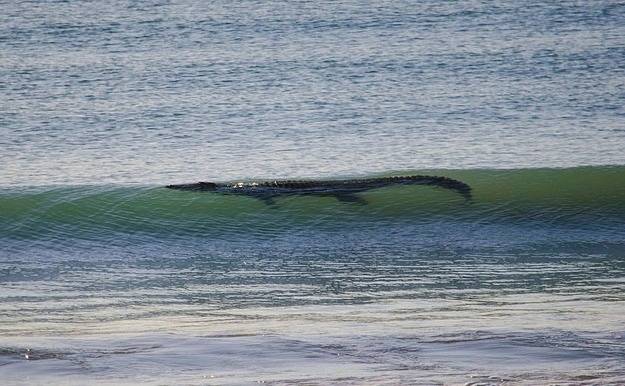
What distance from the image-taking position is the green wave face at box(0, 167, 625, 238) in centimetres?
1095

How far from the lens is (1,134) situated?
13445mm

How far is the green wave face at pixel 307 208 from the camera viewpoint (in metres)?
11.0

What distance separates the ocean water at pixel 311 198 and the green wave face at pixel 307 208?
30mm

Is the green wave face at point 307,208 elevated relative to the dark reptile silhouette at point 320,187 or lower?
lower

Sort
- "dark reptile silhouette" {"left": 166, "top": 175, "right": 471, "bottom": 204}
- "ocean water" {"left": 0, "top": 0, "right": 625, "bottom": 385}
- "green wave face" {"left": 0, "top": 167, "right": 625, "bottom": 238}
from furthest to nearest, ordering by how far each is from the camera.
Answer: "dark reptile silhouette" {"left": 166, "top": 175, "right": 471, "bottom": 204} → "green wave face" {"left": 0, "top": 167, "right": 625, "bottom": 238} → "ocean water" {"left": 0, "top": 0, "right": 625, "bottom": 385}

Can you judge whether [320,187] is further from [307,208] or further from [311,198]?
[307,208]

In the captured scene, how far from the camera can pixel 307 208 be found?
11.2 metres

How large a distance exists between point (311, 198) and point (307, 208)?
7.2 inches

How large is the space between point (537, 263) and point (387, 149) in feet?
12.7

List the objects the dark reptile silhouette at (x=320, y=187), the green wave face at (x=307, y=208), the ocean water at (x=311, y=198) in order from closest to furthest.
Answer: the ocean water at (x=311, y=198)
the green wave face at (x=307, y=208)
the dark reptile silhouette at (x=320, y=187)

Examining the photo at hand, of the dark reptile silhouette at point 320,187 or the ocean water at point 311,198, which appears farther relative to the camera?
the dark reptile silhouette at point 320,187

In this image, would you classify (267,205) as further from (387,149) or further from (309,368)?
(309,368)

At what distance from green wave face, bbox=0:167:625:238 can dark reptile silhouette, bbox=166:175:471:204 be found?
63 mm

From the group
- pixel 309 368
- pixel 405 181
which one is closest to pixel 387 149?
pixel 405 181
